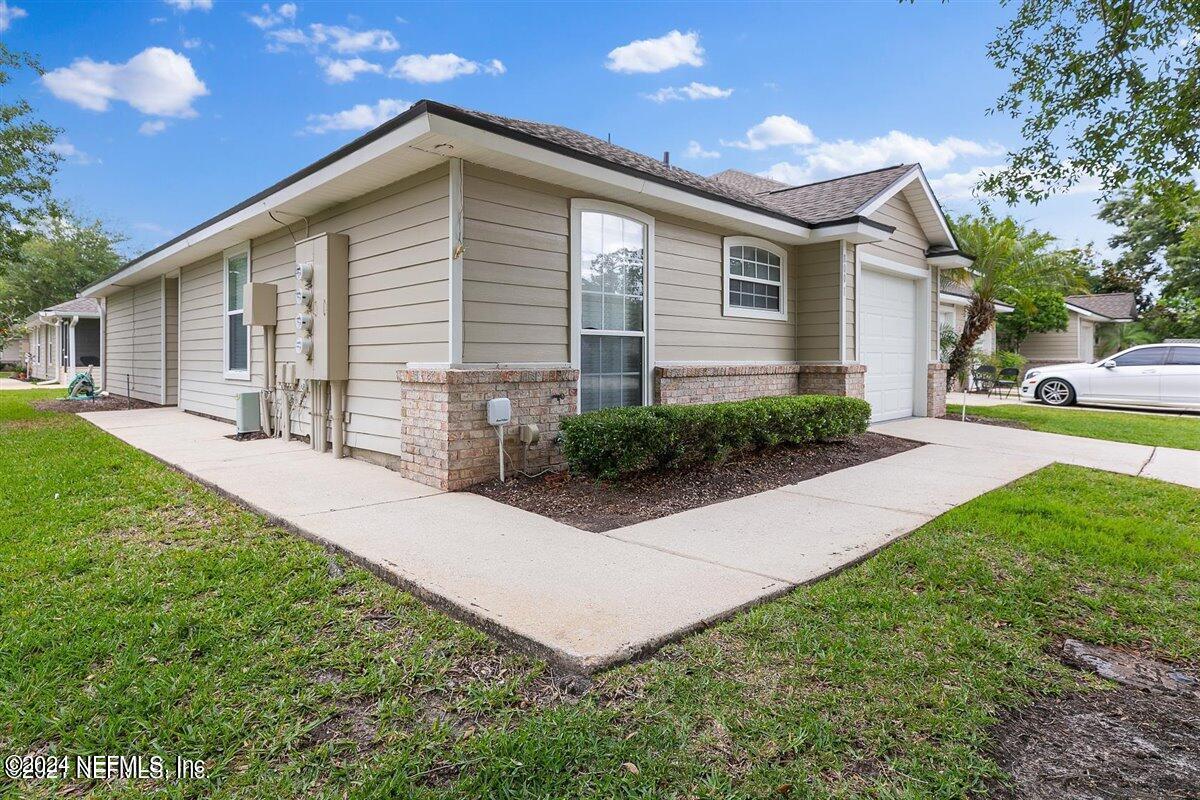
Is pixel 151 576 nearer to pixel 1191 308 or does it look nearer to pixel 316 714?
pixel 316 714

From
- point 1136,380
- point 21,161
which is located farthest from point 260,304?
point 1136,380

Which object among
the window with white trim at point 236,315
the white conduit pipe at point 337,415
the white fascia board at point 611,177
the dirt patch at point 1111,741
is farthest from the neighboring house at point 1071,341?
the window with white trim at point 236,315

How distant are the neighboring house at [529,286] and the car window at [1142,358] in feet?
18.0

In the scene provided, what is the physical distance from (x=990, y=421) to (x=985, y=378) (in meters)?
7.92

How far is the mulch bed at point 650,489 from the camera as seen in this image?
15.8ft

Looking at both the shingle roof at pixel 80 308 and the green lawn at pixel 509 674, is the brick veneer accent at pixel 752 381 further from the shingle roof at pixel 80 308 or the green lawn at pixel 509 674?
the shingle roof at pixel 80 308

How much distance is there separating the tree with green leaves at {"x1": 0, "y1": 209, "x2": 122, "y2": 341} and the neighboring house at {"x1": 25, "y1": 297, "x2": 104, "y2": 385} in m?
6.70

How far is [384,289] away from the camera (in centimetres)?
637

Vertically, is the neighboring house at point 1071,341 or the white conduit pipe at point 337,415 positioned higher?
the neighboring house at point 1071,341

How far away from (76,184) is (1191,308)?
172ft

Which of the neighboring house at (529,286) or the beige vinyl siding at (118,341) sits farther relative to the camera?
the beige vinyl siding at (118,341)

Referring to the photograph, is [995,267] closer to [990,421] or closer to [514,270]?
[990,421]

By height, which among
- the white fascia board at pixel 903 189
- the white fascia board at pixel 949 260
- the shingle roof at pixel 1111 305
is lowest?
the white fascia board at pixel 949 260

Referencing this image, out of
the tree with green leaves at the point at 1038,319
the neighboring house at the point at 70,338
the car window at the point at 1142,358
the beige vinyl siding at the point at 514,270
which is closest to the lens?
the beige vinyl siding at the point at 514,270
